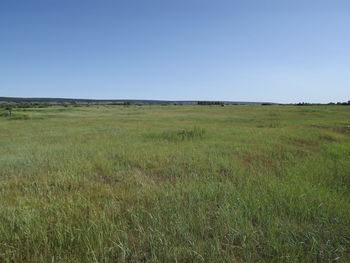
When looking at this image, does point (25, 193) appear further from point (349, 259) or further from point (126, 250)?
point (349, 259)

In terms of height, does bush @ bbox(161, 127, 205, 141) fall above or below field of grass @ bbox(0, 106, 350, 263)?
above

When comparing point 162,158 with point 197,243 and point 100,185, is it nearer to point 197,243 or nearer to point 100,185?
point 100,185

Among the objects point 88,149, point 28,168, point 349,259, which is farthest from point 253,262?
point 88,149

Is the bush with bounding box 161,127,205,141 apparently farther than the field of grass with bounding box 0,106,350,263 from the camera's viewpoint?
Yes

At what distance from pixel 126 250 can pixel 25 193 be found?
343cm

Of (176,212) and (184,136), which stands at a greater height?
(184,136)

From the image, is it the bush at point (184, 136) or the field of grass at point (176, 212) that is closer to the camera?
the field of grass at point (176, 212)

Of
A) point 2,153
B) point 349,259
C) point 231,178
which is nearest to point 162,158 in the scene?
point 231,178

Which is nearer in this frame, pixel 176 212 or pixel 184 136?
pixel 176 212

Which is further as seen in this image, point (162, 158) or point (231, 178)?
point (162, 158)

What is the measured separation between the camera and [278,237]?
348cm

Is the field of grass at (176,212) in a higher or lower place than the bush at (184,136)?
lower

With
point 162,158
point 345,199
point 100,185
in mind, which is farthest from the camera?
point 162,158

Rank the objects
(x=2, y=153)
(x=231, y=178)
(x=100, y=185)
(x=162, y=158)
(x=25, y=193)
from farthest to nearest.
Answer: (x=2, y=153) → (x=162, y=158) → (x=231, y=178) → (x=100, y=185) → (x=25, y=193)
